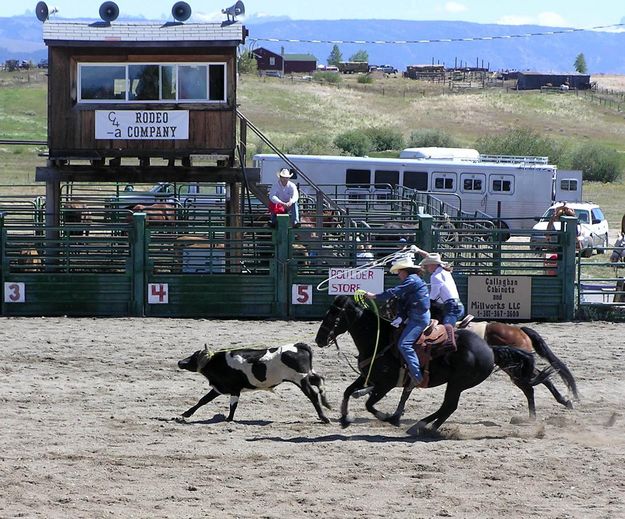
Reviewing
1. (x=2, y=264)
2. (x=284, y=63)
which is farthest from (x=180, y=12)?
(x=284, y=63)

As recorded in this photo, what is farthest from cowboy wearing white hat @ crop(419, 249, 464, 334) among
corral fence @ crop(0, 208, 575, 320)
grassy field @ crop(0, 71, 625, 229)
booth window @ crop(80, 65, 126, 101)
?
grassy field @ crop(0, 71, 625, 229)

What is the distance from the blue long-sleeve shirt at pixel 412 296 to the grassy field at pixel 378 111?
167ft

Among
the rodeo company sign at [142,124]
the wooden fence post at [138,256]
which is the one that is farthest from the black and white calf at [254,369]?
the rodeo company sign at [142,124]

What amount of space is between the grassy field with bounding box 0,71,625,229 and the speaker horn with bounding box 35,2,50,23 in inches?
1539

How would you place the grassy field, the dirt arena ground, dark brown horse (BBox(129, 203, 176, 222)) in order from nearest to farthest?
the dirt arena ground < dark brown horse (BBox(129, 203, 176, 222)) < the grassy field

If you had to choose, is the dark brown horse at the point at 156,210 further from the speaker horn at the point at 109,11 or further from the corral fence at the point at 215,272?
the speaker horn at the point at 109,11

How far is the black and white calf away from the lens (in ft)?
34.7

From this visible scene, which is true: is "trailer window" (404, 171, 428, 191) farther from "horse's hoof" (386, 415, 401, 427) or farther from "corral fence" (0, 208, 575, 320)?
"horse's hoof" (386, 415, 401, 427)

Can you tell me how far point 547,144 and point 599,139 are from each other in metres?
21.7

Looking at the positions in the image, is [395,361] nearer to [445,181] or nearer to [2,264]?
[2,264]

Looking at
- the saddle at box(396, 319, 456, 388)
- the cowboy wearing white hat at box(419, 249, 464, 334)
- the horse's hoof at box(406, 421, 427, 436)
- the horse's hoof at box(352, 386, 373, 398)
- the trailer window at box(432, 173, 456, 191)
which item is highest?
the trailer window at box(432, 173, 456, 191)

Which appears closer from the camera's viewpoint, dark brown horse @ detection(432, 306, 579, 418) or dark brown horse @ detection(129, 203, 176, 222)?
dark brown horse @ detection(432, 306, 579, 418)

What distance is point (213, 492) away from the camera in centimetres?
825

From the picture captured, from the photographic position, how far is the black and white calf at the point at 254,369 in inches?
416
